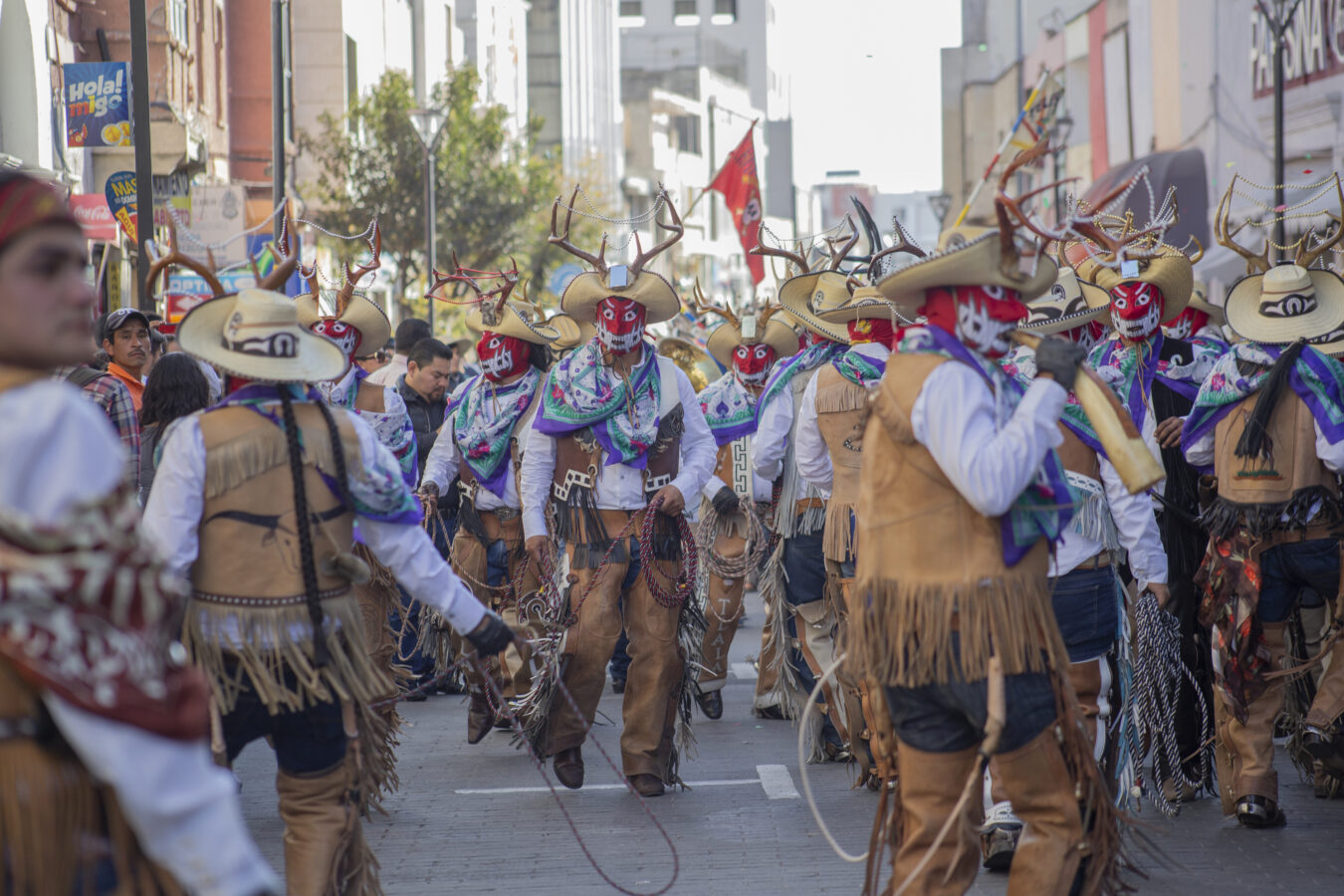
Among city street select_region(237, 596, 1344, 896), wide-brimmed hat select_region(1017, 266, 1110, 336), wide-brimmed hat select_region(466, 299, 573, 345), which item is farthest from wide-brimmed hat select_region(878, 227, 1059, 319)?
wide-brimmed hat select_region(466, 299, 573, 345)

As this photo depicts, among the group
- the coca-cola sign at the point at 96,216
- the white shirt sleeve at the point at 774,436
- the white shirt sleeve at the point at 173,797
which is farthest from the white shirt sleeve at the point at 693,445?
the coca-cola sign at the point at 96,216

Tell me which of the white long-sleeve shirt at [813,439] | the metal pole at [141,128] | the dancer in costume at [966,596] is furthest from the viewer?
the metal pole at [141,128]

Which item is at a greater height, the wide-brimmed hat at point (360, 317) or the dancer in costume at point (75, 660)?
the wide-brimmed hat at point (360, 317)

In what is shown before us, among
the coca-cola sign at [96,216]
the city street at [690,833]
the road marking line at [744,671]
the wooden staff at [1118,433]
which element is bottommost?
the road marking line at [744,671]

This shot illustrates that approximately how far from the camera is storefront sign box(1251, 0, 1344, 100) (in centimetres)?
2005

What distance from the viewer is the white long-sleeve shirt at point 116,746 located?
2590 millimetres

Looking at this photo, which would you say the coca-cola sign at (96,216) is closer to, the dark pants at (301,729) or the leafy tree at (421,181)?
the leafy tree at (421,181)

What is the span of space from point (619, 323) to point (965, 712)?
11.9ft

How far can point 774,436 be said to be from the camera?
856cm

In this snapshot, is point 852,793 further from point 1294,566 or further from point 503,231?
point 503,231

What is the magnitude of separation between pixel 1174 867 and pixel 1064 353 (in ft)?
8.62

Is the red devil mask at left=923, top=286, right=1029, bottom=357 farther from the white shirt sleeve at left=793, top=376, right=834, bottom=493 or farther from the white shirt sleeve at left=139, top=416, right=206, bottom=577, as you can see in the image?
the white shirt sleeve at left=793, top=376, right=834, bottom=493

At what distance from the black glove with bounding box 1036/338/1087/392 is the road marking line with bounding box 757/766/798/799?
3.56 metres

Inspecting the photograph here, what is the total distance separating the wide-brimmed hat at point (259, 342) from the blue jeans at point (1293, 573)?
392 centimetres
